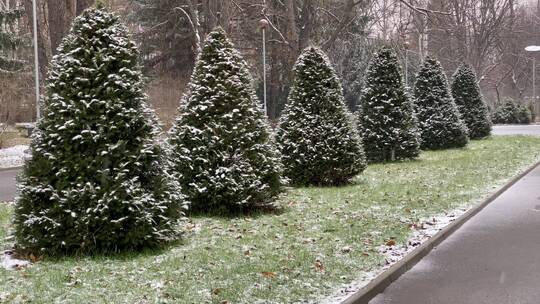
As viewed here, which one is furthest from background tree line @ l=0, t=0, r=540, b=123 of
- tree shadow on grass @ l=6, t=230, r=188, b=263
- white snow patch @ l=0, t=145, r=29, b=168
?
tree shadow on grass @ l=6, t=230, r=188, b=263

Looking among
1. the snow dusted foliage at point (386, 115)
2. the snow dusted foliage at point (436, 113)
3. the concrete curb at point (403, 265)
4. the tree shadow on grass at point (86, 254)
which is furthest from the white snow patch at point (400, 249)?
the snow dusted foliage at point (436, 113)

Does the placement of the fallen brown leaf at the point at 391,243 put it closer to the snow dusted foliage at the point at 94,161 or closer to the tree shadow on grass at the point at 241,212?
the tree shadow on grass at the point at 241,212

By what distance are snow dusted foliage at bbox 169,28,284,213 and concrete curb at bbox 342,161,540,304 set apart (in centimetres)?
285

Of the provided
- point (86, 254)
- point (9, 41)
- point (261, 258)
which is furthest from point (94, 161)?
point (9, 41)

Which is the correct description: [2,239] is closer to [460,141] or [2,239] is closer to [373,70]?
[373,70]

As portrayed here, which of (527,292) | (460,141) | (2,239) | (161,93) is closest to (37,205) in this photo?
(2,239)

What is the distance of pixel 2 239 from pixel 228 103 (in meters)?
4.02

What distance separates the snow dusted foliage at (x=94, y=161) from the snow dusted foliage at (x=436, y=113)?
17794 mm

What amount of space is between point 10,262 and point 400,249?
471 centimetres

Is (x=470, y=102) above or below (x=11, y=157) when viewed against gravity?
above

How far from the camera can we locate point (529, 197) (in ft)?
42.2

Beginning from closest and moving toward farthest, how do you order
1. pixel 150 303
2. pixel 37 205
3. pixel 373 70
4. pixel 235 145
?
pixel 150 303
pixel 37 205
pixel 235 145
pixel 373 70

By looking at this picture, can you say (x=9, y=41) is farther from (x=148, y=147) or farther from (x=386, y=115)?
(x=148, y=147)

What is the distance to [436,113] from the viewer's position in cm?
2359
